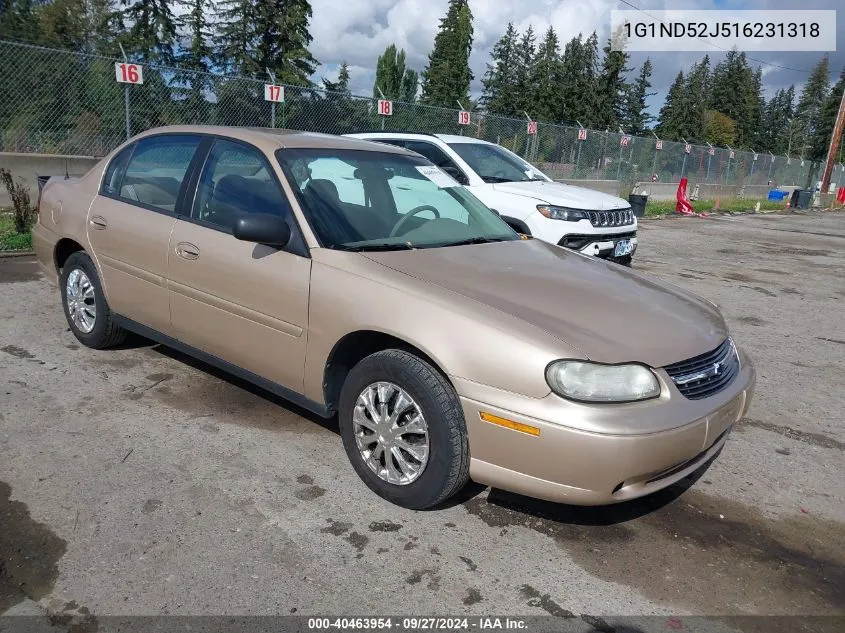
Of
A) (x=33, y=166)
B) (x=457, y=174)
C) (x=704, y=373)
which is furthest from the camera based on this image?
(x=33, y=166)

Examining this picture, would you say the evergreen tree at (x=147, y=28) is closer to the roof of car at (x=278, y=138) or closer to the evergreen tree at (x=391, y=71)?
the roof of car at (x=278, y=138)

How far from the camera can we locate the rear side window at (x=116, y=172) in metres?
4.61

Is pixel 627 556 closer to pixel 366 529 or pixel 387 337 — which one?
pixel 366 529

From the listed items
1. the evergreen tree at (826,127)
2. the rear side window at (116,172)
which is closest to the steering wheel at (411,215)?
the rear side window at (116,172)

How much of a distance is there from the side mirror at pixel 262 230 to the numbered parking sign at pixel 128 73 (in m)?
9.31

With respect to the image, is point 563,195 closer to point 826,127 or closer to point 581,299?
point 581,299

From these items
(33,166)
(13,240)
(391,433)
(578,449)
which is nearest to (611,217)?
(391,433)

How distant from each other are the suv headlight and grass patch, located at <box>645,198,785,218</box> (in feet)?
42.9

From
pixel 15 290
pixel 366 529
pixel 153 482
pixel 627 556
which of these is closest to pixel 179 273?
pixel 153 482

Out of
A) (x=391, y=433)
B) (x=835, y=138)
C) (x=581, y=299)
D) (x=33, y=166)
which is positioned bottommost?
(x=391, y=433)

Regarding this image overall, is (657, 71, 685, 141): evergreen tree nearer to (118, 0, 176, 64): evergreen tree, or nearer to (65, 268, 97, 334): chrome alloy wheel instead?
(118, 0, 176, 64): evergreen tree

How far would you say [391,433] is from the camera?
10.1ft

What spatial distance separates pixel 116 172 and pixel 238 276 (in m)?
1.72

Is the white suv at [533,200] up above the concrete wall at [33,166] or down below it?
above
